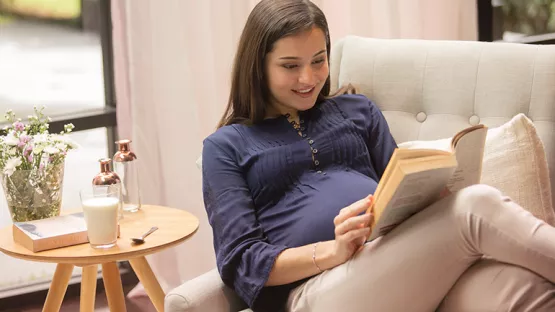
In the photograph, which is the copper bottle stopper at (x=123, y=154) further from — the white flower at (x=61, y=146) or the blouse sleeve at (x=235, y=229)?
the blouse sleeve at (x=235, y=229)

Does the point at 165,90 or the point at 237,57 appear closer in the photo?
the point at 237,57

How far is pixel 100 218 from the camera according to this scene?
1.88 meters

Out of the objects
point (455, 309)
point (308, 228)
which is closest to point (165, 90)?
point (308, 228)

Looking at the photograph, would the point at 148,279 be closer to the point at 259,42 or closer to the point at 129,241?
the point at 129,241

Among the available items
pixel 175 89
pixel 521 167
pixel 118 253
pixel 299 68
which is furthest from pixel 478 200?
pixel 175 89

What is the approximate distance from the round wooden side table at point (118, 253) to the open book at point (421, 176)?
64 centimetres

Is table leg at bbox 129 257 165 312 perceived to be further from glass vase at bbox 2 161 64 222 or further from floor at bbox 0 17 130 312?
floor at bbox 0 17 130 312

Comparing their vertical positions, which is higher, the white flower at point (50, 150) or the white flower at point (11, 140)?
the white flower at point (11, 140)

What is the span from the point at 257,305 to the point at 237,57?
57 centimetres

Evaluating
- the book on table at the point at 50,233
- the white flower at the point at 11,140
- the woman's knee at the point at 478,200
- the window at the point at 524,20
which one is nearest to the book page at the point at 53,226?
the book on table at the point at 50,233

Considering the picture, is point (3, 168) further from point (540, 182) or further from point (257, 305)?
point (540, 182)

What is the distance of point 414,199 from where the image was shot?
1.46 m

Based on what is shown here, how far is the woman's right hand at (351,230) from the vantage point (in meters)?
1.50

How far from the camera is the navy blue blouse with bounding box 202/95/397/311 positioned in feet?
5.44
